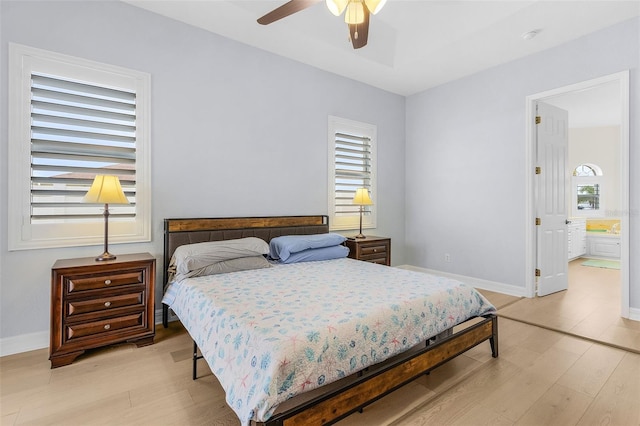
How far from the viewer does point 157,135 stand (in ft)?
9.91

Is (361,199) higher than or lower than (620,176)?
lower

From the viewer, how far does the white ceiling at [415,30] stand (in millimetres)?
2957

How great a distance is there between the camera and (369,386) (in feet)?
5.21

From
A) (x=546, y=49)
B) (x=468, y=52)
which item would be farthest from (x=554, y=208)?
(x=468, y=52)

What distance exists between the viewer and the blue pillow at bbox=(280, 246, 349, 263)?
3.22 metres

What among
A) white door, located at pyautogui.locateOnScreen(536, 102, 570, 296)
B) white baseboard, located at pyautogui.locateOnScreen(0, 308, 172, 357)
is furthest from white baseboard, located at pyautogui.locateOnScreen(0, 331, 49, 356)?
white door, located at pyautogui.locateOnScreen(536, 102, 570, 296)

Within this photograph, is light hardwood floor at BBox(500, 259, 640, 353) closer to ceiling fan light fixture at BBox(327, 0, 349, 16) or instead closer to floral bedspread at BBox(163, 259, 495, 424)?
floral bedspread at BBox(163, 259, 495, 424)

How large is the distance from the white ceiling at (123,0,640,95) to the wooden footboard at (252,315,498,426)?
10.1 ft

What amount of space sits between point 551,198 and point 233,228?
4104 mm

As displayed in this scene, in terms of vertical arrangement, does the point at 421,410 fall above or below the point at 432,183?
below

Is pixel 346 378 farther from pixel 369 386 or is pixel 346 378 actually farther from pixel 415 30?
pixel 415 30

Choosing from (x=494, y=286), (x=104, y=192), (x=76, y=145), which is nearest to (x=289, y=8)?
(x=104, y=192)

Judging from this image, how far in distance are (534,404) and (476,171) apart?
331 cm

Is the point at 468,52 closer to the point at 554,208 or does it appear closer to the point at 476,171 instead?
the point at 476,171
